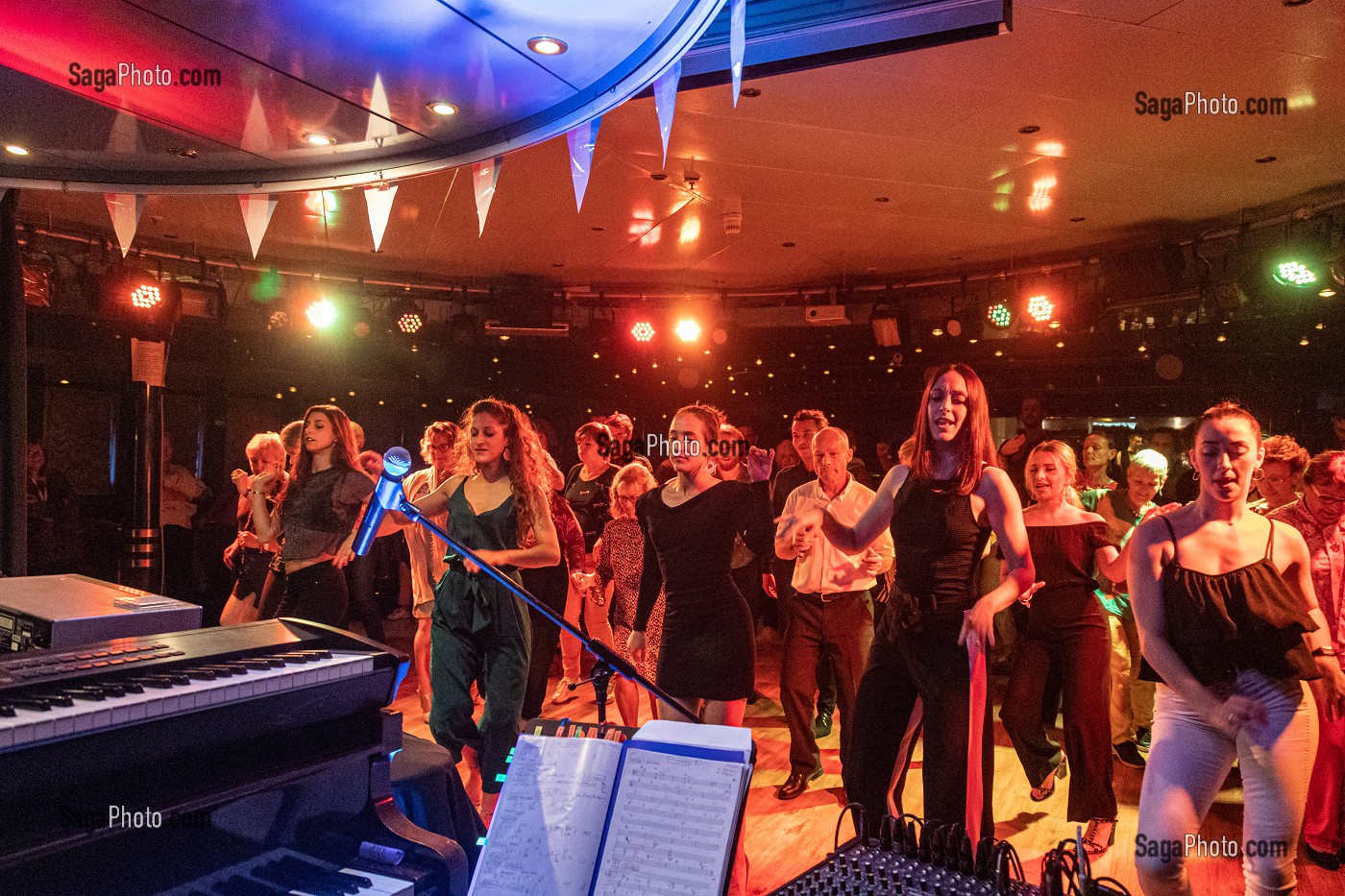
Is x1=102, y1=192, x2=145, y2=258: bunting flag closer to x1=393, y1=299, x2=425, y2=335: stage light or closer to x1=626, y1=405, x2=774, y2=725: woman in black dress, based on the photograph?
x1=626, y1=405, x2=774, y2=725: woman in black dress

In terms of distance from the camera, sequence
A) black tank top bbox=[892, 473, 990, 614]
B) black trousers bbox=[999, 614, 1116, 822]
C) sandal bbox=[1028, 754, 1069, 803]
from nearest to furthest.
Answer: black tank top bbox=[892, 473, 990, 614] < black trousers bbox=[999, 614, 1116, 822] < sandal bbox=[1028, 754, 1069, 803]

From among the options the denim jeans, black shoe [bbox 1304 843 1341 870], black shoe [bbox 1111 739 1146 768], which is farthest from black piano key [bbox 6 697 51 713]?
black shoe [bbox 1111 739 1146 768]

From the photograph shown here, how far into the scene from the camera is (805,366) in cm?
1064

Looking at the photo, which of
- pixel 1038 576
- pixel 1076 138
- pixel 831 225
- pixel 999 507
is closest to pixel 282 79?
pixel 999 507

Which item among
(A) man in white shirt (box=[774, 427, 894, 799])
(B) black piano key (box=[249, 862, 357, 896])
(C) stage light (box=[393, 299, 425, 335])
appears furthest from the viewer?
(C) stage light (box=[393, 299, 425, 335])

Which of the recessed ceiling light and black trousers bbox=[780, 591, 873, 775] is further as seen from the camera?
black trousers bbox=[780, 591, 873, 775]

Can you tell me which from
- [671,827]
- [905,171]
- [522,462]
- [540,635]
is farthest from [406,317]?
[671,827]

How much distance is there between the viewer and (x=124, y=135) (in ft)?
9.91

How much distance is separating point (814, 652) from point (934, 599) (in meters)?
1.82

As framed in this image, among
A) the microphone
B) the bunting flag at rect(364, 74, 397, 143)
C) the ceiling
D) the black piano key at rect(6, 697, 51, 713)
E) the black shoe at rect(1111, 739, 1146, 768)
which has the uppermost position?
the ceiling

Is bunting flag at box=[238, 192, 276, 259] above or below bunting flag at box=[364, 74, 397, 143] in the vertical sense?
below

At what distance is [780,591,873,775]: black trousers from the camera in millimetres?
4285

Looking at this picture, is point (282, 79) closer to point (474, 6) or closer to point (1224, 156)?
point (474, 6)

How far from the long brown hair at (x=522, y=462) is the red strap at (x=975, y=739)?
6.09ft
